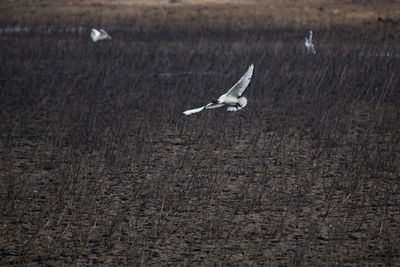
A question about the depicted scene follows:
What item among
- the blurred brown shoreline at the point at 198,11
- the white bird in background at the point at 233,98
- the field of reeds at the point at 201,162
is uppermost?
the white bird in background at the point at 233,98

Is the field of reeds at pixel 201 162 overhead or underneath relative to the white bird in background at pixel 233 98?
A: underneath

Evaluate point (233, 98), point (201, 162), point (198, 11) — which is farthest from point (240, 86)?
point (198, 11)

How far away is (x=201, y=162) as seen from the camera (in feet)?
20.3

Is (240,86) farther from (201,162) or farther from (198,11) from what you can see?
(198,11)

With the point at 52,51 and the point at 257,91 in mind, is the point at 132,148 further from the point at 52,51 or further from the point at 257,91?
the point at 52,51

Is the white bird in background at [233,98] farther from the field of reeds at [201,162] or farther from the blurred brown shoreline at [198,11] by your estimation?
the blurred brown shoreline at [198,11]

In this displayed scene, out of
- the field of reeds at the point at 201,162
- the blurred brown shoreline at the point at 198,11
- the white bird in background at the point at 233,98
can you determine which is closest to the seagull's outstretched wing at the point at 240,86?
the white bird in background at the point at 233,98

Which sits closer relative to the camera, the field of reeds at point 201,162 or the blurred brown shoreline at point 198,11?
the field of reeds at point 201,162

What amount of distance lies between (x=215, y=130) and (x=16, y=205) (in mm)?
2848

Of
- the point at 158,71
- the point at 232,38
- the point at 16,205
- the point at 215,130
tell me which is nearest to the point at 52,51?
the point at 158,71

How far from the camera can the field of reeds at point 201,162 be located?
427 cm

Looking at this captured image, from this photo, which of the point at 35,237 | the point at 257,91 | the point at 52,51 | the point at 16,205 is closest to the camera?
the point at 35,237

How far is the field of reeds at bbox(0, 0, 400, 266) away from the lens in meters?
4.27

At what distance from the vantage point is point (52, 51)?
533 inches
